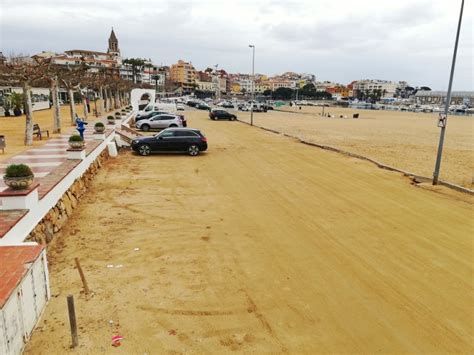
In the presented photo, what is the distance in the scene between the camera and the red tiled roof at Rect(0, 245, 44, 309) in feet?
16.3

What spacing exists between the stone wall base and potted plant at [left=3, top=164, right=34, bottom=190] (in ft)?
3.06

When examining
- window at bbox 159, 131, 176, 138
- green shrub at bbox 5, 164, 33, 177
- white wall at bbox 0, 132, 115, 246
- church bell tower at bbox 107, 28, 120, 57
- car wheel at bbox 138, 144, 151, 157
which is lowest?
car wheel at bbox 138, 144, 151, 157

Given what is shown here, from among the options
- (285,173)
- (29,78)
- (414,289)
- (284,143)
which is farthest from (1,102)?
(414,289)

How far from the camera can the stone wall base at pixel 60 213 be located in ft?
26.8

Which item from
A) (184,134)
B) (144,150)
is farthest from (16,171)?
(184,134)

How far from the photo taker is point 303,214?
11078 mm

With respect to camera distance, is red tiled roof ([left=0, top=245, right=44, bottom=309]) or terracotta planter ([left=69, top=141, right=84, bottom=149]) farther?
terracotta planter ([left=69, top=141, right=84, bottom=149])

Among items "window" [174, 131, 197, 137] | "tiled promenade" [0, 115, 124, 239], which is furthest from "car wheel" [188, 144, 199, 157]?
"tiled promenade" [0, 115, 124, 239]

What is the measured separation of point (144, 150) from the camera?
67.8 ft

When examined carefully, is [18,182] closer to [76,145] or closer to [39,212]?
[39,212]

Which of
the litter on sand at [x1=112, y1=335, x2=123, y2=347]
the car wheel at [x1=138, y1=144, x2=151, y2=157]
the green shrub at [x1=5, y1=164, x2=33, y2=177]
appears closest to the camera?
the litter on sand at [x1=112, y1=335, x2=123, y2=347]

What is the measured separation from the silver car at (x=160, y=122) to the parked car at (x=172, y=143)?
1194 centimetres

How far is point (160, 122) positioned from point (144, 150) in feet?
42.2

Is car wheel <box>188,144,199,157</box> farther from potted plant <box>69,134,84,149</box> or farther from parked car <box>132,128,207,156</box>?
potted plant <box>69,134,84,149</box>
